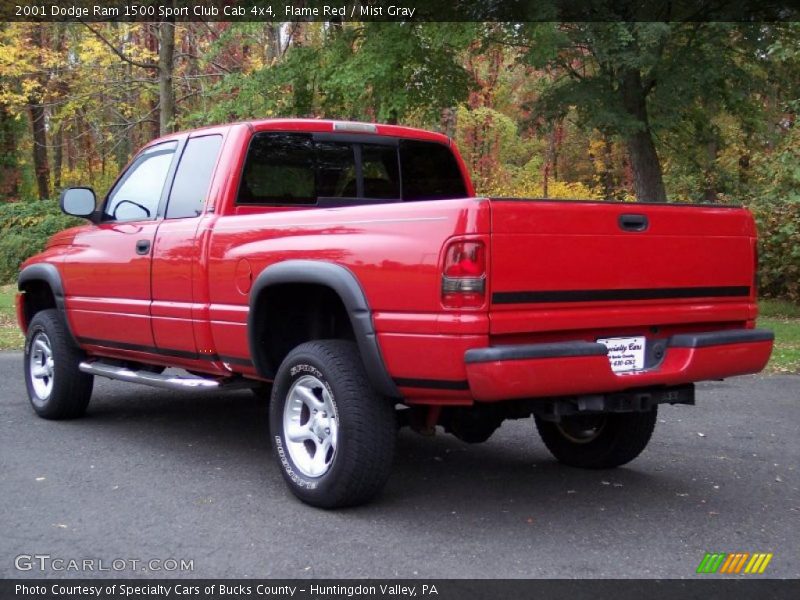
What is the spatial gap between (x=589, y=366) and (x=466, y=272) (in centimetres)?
73

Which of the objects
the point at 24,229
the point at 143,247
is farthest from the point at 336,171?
the point at 24,229

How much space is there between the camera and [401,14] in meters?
15.0

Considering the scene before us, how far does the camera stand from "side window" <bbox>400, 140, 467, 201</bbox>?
6.24 m

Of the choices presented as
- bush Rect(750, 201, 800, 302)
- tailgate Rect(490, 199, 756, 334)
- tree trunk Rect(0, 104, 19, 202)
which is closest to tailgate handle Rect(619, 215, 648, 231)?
tailgate Rect(490, 199, 756, 334)

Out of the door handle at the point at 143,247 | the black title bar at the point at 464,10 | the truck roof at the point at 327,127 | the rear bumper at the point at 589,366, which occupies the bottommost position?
the rear bumper at the point at 589,366

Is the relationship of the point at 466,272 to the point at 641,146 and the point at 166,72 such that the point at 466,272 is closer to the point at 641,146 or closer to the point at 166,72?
the point at 641,146

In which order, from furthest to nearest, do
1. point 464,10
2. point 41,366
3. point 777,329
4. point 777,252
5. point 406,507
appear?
1. point 777,252
2. point 464,10
3. point 777,329
4. point 41,366
5. point 406,507

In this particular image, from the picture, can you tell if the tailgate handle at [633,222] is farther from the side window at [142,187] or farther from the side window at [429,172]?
the side window at [142,187]

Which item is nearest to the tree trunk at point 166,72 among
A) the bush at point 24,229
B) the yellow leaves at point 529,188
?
the bush at point 24,229

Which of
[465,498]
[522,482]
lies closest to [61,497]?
[465,498]

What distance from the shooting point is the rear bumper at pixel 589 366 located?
393 cm

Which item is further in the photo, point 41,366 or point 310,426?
point 41,366

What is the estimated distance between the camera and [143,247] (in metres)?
6.00
